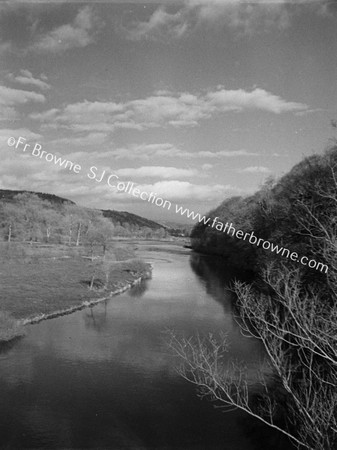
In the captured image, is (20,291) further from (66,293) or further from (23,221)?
(23,221)

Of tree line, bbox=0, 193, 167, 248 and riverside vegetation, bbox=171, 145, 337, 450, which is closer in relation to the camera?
riverside vegetation, bbox=171, 145, 337, 450

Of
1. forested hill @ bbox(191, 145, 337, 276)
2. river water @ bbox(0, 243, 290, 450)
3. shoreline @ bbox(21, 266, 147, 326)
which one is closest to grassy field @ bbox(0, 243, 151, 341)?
shoreline @ bbox(21, 266, 147, 326)

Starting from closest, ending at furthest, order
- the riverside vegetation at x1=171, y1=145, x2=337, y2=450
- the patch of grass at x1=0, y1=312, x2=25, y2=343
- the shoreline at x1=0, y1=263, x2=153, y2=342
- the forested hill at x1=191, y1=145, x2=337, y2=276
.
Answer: the riverside vegetation at x1=171, y1=145, x2=337, y2=450, the forested hill at x1=191, y1=145, x2=337, y2=276, the patch of grass at x1=0, y1=312, x2=25, y2=343, the shoreline at x1=0, y1=263, x2=153, y2=342

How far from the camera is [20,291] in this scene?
39469 millimetres

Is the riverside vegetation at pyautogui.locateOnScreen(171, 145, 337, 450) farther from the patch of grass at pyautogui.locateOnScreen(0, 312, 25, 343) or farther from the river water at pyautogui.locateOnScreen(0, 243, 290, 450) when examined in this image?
the patch of grass at pyautogui.locateOnScreen(0, 312, 25, 343)

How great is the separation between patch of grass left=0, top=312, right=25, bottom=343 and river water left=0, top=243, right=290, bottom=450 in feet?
3.21

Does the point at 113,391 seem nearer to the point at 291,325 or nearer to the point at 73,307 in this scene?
the point at 291,325

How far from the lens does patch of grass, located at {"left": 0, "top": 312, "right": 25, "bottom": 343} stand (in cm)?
2652

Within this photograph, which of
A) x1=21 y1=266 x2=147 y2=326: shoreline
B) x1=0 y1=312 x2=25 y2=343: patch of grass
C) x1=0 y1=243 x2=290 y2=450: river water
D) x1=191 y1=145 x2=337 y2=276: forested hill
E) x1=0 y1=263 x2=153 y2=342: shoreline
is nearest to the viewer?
x1=0 y1=243 x2=290 y2=450: river water

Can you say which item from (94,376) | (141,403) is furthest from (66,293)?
(141,403)

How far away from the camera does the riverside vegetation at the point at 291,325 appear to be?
1041 centimetres

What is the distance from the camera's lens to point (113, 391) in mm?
19922

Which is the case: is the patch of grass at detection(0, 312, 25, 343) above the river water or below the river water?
below

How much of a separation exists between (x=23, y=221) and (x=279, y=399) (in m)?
99.0
